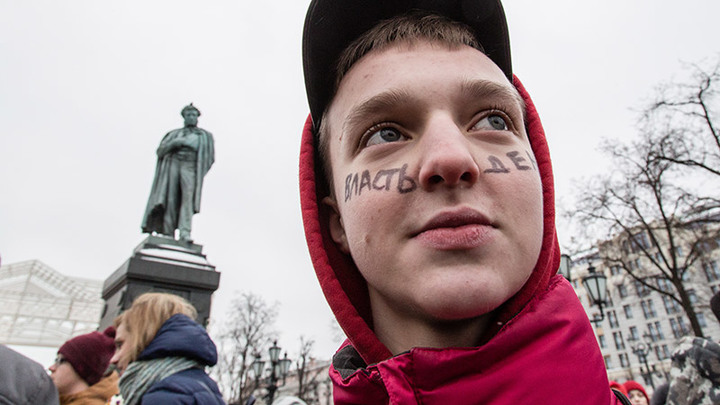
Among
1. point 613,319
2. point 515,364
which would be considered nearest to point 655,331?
point 613,319

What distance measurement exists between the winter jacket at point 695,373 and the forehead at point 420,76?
1590 mm

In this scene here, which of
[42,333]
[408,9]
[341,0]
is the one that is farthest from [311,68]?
[42,333]

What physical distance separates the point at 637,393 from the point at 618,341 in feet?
225

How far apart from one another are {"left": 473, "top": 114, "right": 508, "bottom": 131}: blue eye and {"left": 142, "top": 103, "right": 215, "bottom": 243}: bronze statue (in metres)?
8.13

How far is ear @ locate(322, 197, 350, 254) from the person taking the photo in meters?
1.41

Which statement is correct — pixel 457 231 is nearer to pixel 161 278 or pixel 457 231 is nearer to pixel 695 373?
pixel 695 373

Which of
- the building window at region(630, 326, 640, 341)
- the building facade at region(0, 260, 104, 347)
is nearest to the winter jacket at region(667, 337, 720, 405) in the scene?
the building facade at region(0, 260, 104, 347)

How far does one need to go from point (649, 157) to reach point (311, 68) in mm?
14547

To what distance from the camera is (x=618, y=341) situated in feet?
207

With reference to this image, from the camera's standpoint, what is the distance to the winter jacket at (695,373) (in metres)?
1.81

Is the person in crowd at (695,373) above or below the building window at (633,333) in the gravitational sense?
above

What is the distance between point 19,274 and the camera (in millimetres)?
31594

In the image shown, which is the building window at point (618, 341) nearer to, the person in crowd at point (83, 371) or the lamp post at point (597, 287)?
the lamp post at point (597, 287)

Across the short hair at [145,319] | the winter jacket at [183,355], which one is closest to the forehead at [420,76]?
the winter jacket at [183,355]
